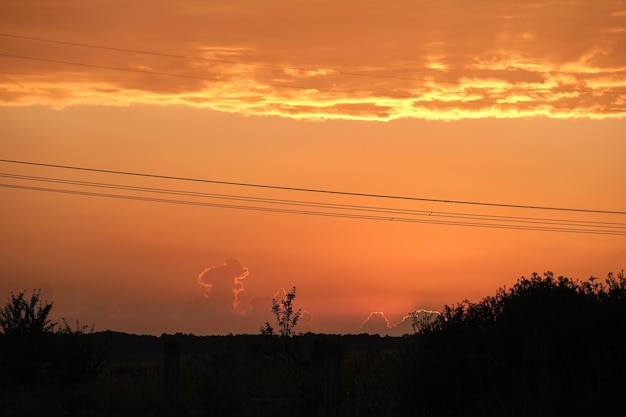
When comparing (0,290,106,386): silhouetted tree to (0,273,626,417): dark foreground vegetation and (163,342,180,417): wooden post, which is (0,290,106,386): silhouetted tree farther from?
(163,342,180,417): wooden post

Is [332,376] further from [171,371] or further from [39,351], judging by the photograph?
[39,351]

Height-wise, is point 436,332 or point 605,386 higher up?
point 436,332

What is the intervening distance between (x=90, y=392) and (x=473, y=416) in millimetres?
18934

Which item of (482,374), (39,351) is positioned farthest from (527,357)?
(39,351)

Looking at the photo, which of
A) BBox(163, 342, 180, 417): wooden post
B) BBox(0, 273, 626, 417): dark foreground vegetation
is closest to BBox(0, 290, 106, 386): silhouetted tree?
BBox(0, 273, 626, 417): dark foreground vegetation

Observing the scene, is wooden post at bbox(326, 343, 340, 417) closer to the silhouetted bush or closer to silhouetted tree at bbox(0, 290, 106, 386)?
the silhouetted bush

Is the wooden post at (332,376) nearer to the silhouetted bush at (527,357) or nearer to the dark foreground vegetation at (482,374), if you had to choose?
the dark foreground vegetation at (482,374)

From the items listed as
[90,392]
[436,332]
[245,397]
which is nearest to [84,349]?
[90,392]

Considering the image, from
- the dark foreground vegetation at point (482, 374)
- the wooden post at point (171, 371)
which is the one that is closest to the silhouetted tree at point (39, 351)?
the dark foreground vegetation at point (482, 374)

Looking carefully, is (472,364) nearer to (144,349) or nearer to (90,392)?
(90,392)

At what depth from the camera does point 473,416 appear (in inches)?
822

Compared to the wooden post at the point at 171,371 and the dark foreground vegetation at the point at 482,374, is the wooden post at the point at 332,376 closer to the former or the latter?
the dark foreground vegetation at the point at 482,374

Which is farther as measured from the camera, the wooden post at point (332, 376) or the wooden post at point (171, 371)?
the wooden post at point (171, 371)

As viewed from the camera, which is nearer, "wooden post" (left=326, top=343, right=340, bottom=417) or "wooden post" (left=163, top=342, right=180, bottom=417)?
"wooden post" (left=326, top=343, right=340, bottom=417)
